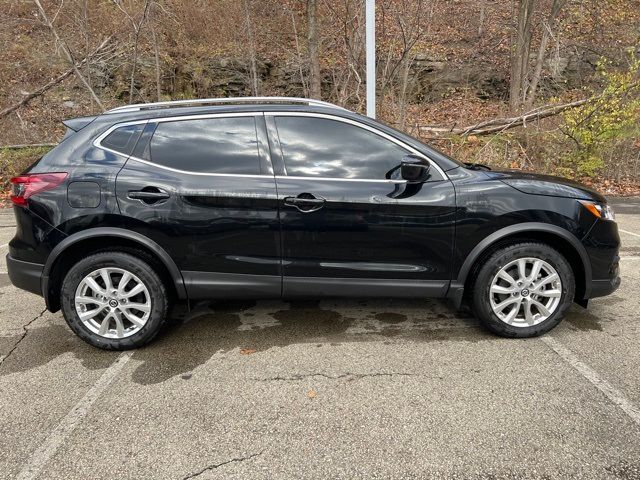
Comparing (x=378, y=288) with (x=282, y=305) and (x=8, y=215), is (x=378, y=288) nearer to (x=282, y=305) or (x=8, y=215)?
(x=282, y=305)

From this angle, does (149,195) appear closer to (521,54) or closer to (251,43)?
(251,43)

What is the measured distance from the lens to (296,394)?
Answer: 2848mm

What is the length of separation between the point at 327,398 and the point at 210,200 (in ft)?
5.08

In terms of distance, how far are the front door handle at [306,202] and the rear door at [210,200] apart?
0.12 meters

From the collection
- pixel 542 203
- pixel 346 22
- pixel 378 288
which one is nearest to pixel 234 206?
pixel 378 288

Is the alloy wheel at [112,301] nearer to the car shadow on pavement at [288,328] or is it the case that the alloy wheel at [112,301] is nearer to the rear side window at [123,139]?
the car shadow on pavement at [288,328]

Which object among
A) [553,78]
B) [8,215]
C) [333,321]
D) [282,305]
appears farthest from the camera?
[553,78]

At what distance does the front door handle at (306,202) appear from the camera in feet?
10.5

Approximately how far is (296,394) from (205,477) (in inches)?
30.9

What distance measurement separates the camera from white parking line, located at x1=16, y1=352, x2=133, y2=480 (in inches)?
89.7

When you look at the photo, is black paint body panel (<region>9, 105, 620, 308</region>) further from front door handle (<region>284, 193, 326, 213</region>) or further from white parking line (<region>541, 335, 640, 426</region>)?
white parking line (<region>541, 335, 640, 426</region>)

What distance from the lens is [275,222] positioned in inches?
128

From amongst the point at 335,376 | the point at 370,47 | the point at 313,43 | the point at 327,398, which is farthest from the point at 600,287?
the point at 313,43

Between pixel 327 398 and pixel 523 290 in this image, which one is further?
pixel 523 290
